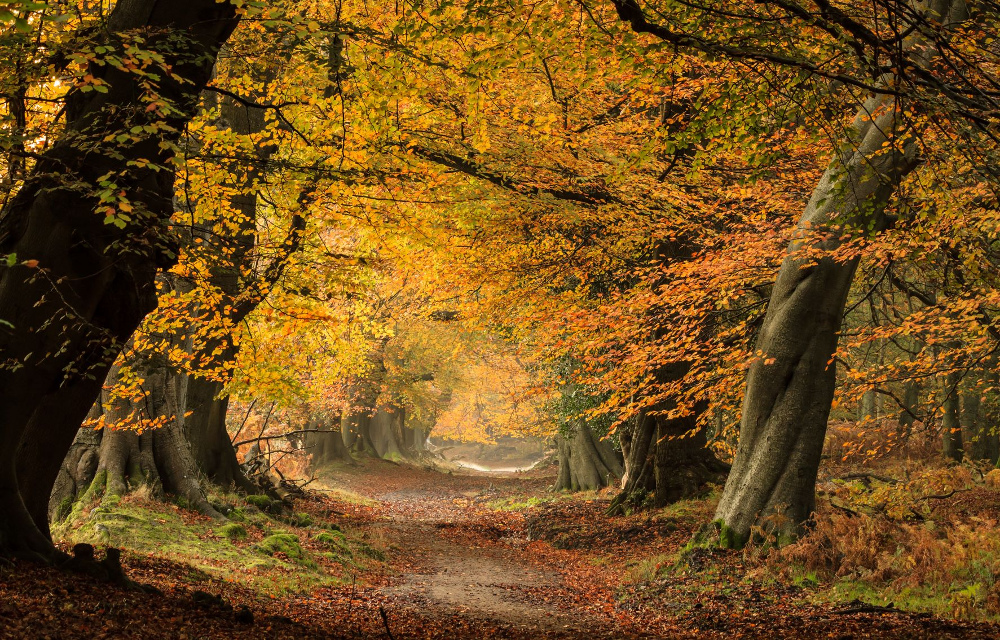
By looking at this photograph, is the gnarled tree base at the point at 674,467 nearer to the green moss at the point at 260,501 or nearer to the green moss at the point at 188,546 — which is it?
the green moss at the point at 188,546

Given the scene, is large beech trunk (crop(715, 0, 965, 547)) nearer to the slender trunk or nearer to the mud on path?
the mud on path

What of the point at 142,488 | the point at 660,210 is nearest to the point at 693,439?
the point at 660,210

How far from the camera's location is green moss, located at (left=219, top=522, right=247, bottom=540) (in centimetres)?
1204

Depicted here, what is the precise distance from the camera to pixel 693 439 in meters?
15.8

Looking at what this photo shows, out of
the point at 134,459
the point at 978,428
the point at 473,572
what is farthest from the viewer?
the point at 978,428

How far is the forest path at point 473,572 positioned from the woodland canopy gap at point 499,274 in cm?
16

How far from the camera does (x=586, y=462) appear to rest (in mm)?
25859

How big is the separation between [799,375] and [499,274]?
6.66m

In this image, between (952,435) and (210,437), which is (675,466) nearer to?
(952,435)

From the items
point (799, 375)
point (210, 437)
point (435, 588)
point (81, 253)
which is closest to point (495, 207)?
point (799, 375)

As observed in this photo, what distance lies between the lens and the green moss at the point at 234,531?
12042mm

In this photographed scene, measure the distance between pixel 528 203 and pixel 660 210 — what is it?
237 centimetres

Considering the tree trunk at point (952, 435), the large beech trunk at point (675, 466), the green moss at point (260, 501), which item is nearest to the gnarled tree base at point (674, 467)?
the large beech trunk at point (675, 466)

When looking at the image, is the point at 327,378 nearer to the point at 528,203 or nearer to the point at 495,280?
the point at 495,280
